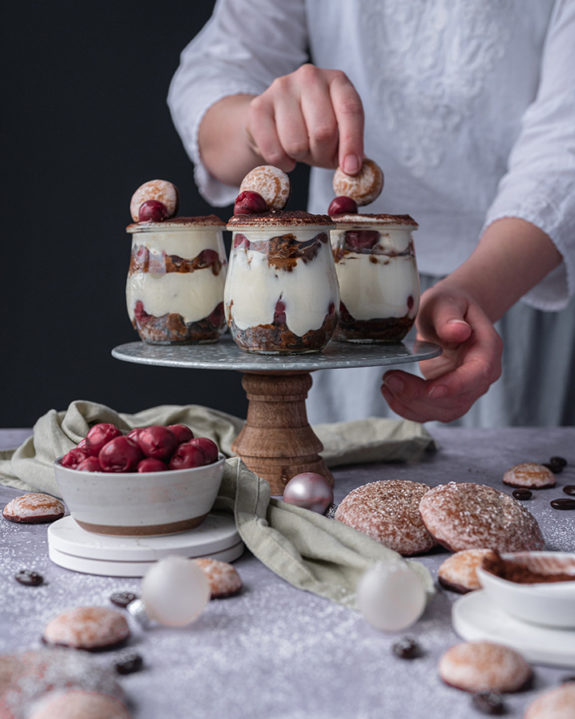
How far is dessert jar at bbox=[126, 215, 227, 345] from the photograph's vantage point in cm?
122

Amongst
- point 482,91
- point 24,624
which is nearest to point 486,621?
point 24,624

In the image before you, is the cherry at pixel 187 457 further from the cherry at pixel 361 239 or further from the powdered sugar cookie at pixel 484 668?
the cherry at pixel 361 239

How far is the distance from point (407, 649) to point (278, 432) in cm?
51

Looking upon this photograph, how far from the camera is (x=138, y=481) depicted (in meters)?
0.83

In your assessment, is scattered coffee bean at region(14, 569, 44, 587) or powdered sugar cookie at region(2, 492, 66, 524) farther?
powdered sugar cookie at region(2, 492, 66, 524)

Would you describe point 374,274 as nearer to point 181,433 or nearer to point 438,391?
point 438,391

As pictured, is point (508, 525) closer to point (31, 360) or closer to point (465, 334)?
point (465, 334)

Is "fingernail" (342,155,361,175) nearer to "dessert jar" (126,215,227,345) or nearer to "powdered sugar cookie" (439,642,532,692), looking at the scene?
"dessert jar" (126,215,227,345)

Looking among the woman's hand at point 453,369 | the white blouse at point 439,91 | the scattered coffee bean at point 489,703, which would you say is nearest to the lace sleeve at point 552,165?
the white blouse at point 439,91

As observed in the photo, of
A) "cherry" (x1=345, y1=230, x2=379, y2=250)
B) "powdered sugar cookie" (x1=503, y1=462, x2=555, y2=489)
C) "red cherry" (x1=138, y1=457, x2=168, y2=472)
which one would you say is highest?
"cherry" (x1=345, y1=230, x2=379, y2=250)

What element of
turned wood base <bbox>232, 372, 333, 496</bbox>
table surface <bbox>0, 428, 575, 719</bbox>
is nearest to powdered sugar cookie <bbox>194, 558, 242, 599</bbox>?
table surface <bbox>0, 428, 575, 719</bbox>

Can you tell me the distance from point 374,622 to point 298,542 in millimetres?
194

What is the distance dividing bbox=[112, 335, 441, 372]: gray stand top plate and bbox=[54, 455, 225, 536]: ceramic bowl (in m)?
0.16

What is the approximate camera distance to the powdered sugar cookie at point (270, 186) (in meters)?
1.11
